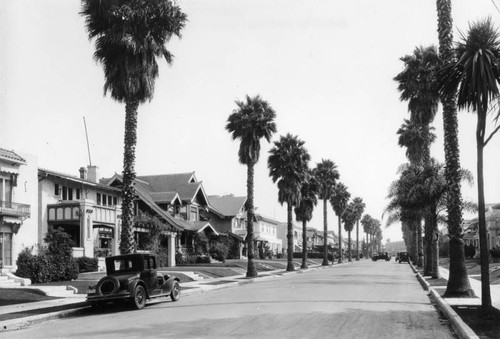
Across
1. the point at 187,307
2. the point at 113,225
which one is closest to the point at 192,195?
the point at 113,225

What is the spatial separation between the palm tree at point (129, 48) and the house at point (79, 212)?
14049mm

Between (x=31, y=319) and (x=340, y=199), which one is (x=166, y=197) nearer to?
(x=31, y=319)

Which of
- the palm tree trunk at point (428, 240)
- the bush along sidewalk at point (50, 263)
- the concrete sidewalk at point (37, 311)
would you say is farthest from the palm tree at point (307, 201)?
the concrete sidewalk at point (37, 311)

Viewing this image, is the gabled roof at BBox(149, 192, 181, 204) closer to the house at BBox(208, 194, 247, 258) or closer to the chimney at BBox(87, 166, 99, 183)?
the chimney at BBox(87, 166, 99, 183)

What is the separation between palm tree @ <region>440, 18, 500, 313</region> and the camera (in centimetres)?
1300

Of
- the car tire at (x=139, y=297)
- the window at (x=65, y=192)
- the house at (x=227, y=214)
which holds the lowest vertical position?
the car tire at (x=139, y=297)

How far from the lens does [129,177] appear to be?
891 inches

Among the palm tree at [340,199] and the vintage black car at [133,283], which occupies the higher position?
the palm tree at [340,199]

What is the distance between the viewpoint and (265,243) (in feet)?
268

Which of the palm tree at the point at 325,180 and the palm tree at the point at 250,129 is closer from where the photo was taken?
the palm tree at the point at 250,129

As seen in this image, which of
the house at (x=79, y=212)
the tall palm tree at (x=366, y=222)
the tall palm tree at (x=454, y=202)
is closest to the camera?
the tall palm tree at (x=454, y=202)

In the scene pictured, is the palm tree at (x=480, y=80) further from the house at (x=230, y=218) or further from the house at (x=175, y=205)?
the house at (x=230, y=218)

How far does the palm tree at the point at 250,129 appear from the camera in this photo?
124 ft

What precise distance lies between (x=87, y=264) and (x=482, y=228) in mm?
27486
